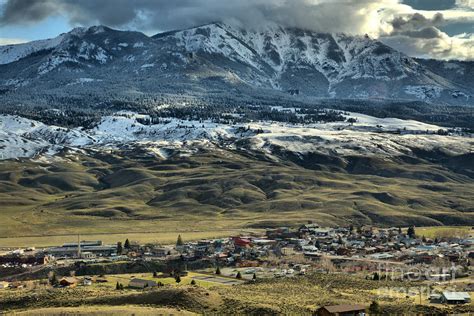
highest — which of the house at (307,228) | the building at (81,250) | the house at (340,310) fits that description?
the house at (340,310)

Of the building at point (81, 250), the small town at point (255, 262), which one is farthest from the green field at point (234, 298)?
the building at point (81, 250)

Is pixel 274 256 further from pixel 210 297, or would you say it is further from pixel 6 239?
pixel 6 239

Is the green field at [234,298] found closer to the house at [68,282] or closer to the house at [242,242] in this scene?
the house at [68,282]

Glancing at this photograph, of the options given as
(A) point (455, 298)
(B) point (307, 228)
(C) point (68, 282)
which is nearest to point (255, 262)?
(C) point (68, 282)

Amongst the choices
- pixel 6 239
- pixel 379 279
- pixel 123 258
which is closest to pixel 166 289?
pixel 379 279

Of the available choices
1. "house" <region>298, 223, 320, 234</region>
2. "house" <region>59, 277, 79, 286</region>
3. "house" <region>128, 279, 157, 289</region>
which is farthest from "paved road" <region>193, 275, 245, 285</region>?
"house" <region>298, 223, 320, 234</region>
